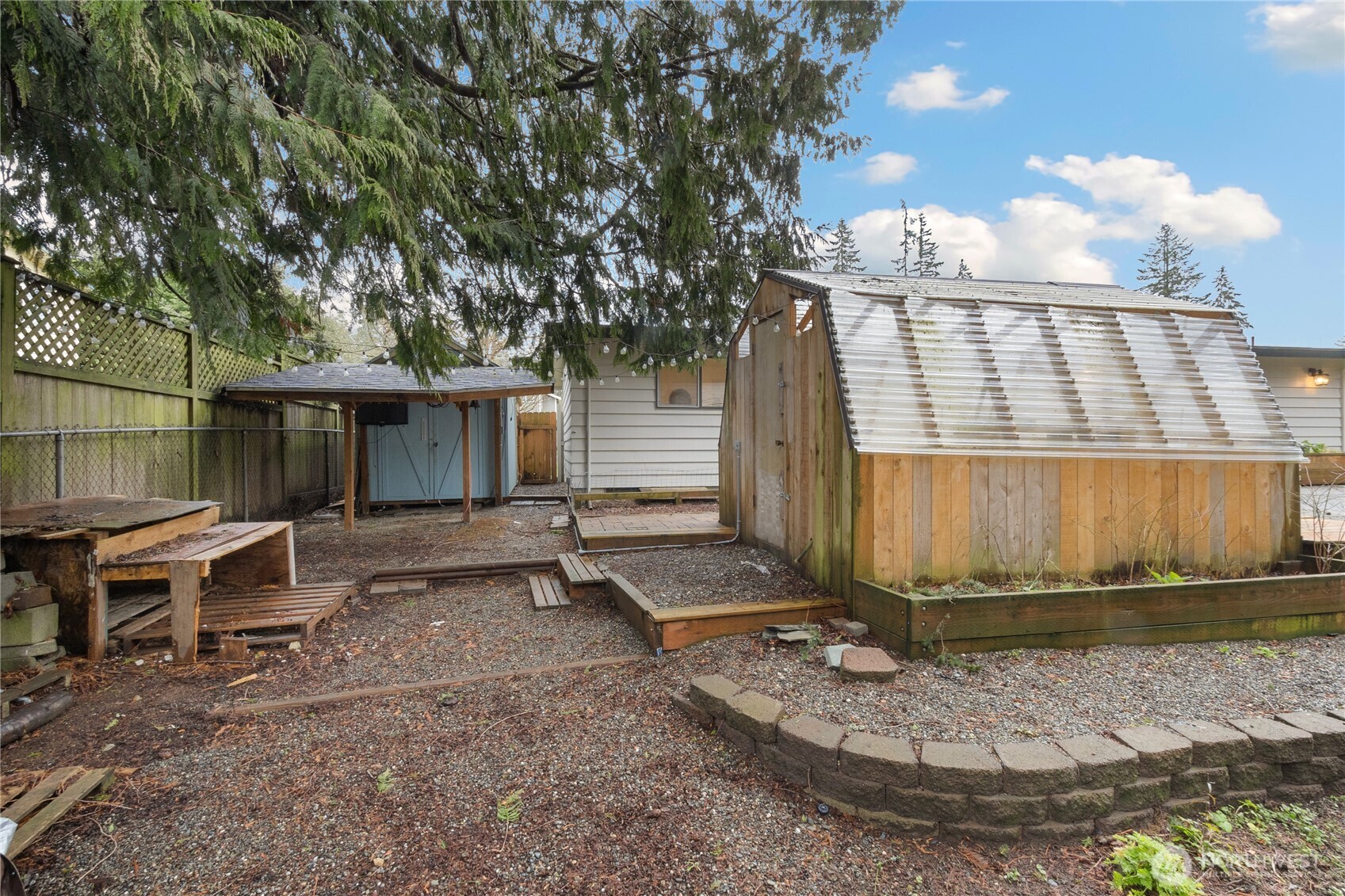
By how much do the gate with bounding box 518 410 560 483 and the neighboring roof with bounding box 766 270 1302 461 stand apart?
462 inches

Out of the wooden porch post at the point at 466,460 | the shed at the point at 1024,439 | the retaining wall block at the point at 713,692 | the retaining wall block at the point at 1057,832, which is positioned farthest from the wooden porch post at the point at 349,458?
the retaining wall block at the point at 1057,832

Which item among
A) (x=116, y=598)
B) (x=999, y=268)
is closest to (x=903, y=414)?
(x=116, y=598)

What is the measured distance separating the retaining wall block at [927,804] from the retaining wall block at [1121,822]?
53 centimetres

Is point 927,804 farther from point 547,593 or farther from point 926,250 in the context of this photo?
point 926,250

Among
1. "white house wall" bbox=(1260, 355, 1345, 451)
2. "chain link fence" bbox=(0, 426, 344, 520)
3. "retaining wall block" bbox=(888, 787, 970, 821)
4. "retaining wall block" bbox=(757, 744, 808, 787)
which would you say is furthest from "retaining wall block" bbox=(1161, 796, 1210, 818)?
"white house wall" bbox=(1260, 355, 1345, 451)

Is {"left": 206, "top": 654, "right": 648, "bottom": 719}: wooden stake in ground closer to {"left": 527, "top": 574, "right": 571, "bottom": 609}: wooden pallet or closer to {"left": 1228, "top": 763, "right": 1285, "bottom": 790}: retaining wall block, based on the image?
{"left": 527, "top": 574, "right": 571, "bottom": 609}: wooden pallet

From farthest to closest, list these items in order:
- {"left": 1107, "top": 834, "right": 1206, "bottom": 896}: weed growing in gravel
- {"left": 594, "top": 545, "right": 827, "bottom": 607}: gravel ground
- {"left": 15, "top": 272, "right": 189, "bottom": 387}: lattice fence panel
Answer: {"left": 15, "top": 272, "right": 189, "bottom": 387}: lattice fence panel < {"left": 594, "top": 545, "right": 827, "bottom": 607}: gravel ground < {"left": 1107, "top": 834, "right": 1206, "bottom": 896}: weed growing in gravel

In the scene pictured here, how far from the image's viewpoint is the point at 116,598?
431 cm

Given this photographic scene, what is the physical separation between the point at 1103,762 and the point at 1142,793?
241 millimetres

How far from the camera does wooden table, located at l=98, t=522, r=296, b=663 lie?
10.9 feet

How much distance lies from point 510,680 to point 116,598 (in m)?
3.61

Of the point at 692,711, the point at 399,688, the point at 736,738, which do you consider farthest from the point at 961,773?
the point at 399,688

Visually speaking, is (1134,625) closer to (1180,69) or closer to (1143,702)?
(1143,702)

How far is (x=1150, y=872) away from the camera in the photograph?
5.75 ft
